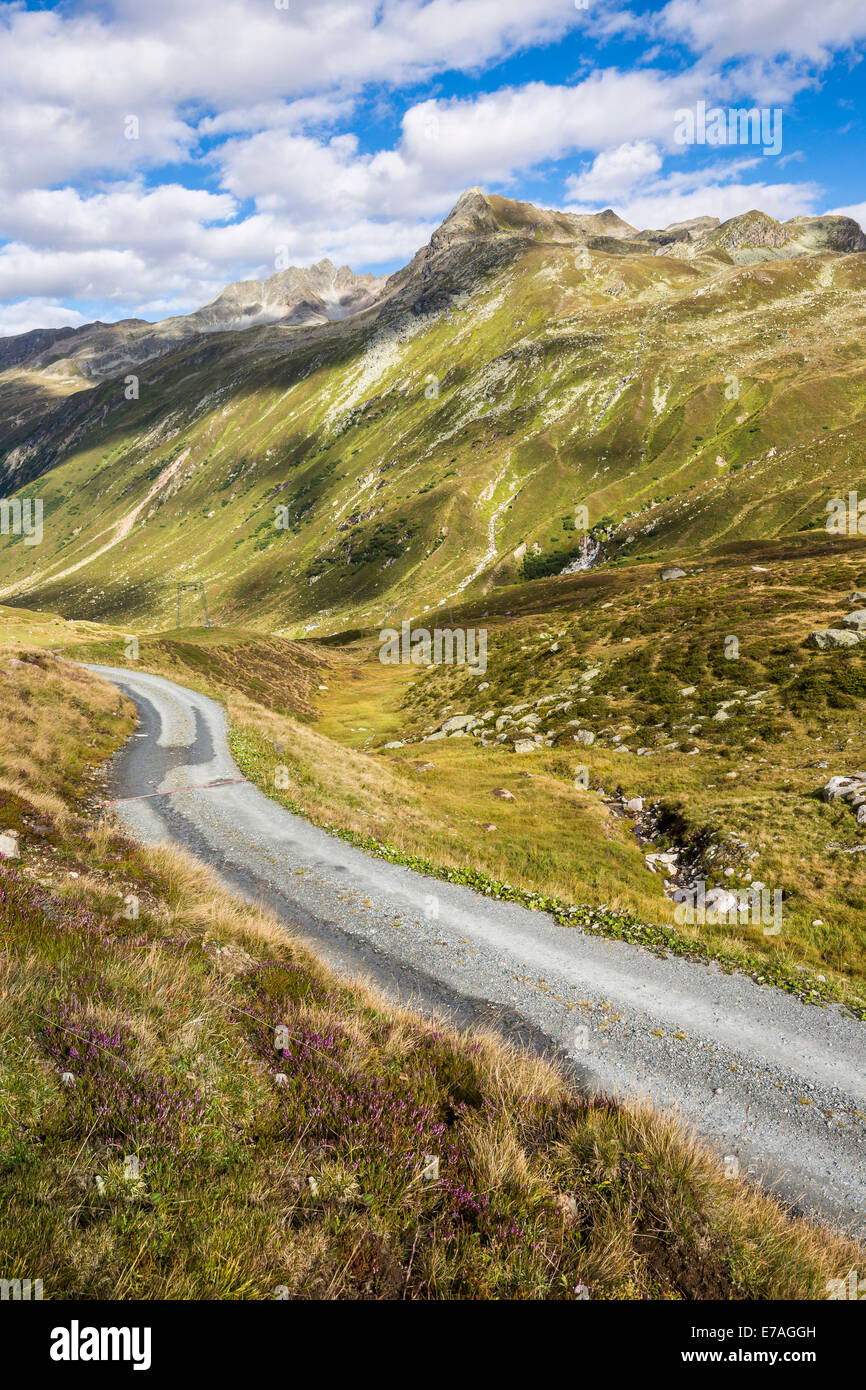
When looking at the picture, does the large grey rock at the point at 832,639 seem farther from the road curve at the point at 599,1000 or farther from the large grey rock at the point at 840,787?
the road curve at the point at 599,1000

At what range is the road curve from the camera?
8.56 meters

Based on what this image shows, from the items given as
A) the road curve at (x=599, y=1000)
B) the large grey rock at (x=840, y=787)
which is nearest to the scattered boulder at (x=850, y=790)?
the large grey rock at (x=840, y=787)

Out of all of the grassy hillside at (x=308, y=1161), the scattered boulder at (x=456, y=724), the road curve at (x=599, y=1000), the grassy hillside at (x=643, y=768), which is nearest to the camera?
the grassy hillside at (x=308, y=1161)

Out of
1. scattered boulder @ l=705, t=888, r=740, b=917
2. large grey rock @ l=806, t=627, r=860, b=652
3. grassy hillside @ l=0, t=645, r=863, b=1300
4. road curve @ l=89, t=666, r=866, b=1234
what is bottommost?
scattered boulder @ l=705, t=888, r=740, b=917

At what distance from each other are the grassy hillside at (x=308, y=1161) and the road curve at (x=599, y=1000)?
1496 mm

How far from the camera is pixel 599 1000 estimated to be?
Result: 11820 millimetres

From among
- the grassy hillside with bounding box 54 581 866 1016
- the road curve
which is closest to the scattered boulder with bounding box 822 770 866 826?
the grassy hillside with bounding box 54 581 866 1016

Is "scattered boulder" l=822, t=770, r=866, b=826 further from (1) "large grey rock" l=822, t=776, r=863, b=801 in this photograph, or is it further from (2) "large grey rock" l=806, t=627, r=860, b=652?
(2) "large grey rock" l=806, t=627, r=860, b=652

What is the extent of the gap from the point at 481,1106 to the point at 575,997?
6.18 metres

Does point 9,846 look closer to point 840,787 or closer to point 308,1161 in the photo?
point 308,1161

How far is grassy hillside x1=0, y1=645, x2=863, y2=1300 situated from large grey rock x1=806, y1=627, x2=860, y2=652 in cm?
3923

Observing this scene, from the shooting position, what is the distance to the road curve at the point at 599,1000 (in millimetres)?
8562

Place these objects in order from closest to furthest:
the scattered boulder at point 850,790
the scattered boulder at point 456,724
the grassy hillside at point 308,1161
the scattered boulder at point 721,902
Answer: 1. the grassy hillside at point 308,1161
2. the scattered boulder at point 721,902
3. the scattered boulder at point 850,790
4. the scattered boulder at point 456,724

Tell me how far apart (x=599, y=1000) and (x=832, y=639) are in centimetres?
3599
